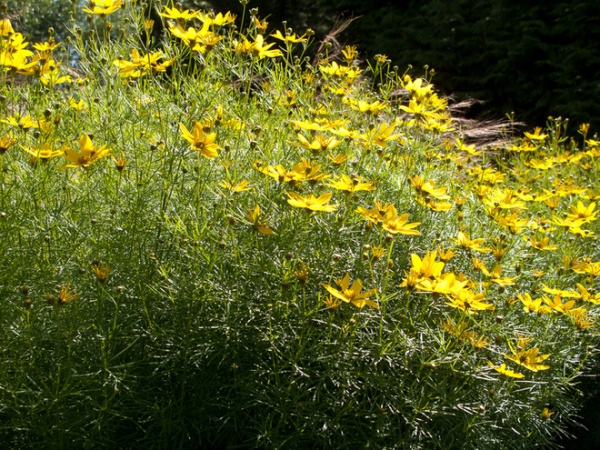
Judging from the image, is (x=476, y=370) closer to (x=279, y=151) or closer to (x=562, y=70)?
(x=279, y=151)

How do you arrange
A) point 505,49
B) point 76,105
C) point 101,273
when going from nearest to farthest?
point 101,273, point 76,105, point 505,49

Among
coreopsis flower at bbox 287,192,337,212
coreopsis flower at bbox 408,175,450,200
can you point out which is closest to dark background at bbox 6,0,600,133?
coreopsis flower at bbox 408,175,450,200

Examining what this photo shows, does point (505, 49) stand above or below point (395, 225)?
below

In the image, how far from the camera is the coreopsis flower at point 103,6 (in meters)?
2.18

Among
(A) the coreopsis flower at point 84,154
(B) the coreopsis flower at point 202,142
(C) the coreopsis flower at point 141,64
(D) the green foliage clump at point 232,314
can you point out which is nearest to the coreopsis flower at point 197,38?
(D) the green foliage clump at point 232,314

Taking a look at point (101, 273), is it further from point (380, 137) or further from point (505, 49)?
point (505, 49)

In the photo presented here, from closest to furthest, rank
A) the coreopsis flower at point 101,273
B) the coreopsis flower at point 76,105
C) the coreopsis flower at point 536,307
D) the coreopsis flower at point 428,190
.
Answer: the coreopsis flower at point 101,273 → the coreopsis flower at point 428,190 → the coreopsis flower at point 536,307 → the coreopsis flower at point 76,105

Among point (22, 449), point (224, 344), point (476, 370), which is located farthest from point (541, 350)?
point (22, 449)

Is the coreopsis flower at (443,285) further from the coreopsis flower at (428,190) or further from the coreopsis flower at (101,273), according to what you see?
the coreopsis flower at (101,273)

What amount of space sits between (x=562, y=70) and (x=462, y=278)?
5612 millimetres

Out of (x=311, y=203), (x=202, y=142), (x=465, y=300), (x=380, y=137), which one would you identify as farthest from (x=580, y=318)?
(x=202, y=142)

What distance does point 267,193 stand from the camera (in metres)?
2.10

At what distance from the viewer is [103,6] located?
2.22 m

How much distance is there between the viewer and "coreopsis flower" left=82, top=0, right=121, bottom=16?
2176 mm
